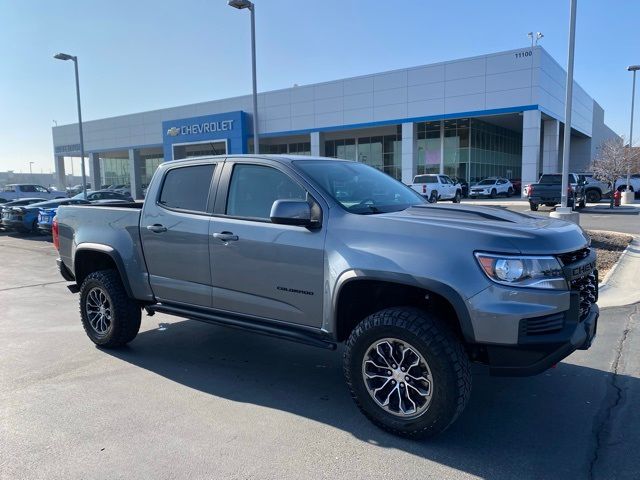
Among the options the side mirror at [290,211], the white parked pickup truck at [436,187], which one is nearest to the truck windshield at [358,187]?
the side mirror at [290,211]

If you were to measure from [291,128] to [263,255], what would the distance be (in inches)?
1560

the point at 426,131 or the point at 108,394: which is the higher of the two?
the point at 426,131

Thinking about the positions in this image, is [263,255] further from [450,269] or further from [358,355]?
[450,269]

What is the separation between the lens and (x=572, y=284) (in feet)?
10.9

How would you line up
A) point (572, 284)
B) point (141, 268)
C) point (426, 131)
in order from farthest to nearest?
point (426, 131) → point (141, 268) → point (572, 284)

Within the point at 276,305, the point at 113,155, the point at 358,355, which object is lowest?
the point at 358,355

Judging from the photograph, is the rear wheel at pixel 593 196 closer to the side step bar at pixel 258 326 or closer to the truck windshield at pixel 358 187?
the truck windshield at pixel 358 187

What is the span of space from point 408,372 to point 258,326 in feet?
4.43

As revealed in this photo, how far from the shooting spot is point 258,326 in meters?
4.15

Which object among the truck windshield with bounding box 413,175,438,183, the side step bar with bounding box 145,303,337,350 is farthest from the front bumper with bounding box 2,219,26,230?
the truck windshield with bounding box 413,175,438,183

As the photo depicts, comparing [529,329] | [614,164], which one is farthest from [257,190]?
[614,164]

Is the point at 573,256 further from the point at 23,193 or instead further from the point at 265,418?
the point at 23,193

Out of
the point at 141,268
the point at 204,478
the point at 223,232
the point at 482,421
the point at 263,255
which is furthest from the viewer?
the point at 141,268

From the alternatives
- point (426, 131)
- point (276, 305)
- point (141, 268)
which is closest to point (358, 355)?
point (276, 305)
